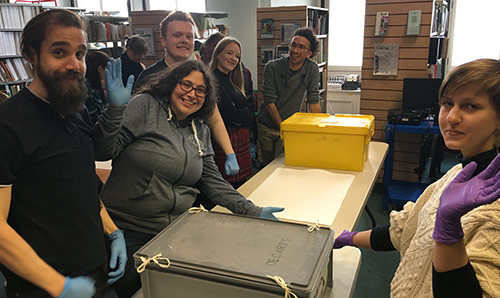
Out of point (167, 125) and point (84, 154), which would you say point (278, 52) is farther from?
point (84, 154)

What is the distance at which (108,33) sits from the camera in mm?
5660

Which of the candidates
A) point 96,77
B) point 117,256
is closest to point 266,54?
point 96,77

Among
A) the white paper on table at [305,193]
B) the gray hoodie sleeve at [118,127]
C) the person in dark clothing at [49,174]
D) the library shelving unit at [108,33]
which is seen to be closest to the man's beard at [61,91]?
the person in dark clothing at [49,174]

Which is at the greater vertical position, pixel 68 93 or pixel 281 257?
pixel 68 93

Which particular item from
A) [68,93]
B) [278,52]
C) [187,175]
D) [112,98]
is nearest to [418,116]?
[278,52]

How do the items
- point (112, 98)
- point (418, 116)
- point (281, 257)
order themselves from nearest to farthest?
point (281, 257)
point (112, 98)
point (418, 116)

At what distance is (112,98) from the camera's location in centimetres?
135

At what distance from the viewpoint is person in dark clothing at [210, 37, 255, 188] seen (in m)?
2.51

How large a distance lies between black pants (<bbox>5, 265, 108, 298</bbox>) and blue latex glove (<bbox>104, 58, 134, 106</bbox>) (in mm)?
568

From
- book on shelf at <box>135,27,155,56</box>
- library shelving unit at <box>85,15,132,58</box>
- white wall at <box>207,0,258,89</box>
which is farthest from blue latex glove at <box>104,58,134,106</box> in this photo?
white wall at <box>207,0,258,89</box>

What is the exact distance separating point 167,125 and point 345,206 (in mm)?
876

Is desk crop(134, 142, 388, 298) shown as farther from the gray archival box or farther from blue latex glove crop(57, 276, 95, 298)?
the gray archival box

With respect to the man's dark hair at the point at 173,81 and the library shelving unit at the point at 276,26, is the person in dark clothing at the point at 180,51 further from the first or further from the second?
the library shelving unit at the point at 276,26

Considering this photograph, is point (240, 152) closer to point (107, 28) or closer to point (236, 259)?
point (236, 259)
